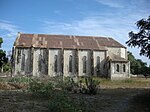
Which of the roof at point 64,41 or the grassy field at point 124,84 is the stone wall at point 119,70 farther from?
the grassy field at point 124,84

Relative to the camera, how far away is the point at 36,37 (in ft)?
187

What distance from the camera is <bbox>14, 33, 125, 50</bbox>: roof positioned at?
179 feet

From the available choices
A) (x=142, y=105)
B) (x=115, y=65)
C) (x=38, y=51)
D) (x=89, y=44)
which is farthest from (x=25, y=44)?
(x=142, y=105)

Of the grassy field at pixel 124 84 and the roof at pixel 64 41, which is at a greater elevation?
the roof at pixel 64 41

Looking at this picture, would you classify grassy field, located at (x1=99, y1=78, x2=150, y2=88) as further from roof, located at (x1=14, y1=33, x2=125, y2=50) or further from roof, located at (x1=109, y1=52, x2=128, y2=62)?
roof, located at (x1=14, y1=33, x2=125, y2=50)

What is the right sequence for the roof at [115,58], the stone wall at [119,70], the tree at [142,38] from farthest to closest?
1. the roof at [115,58]
2. the stone wall at [119,70]
3. the tree at [142,38]

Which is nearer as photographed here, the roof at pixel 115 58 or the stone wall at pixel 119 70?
the stone wall at pixel 119 70

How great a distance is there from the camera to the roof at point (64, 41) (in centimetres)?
5450

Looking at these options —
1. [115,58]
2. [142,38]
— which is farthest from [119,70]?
[142,38]

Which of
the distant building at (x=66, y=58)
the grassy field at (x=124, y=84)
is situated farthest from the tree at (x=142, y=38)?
the distant building at (x=66, y=58)

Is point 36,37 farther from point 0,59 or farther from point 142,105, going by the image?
point 142,105

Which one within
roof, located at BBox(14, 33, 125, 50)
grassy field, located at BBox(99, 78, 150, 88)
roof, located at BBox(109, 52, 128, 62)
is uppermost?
roof, located at BBox(14, 33, 125, 50)

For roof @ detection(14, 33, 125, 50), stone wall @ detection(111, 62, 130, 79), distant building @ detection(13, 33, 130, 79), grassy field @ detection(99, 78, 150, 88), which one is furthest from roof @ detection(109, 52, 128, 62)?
grassy field @ detection(99, 78, 150, 88)

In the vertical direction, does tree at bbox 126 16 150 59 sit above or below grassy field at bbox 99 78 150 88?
above
